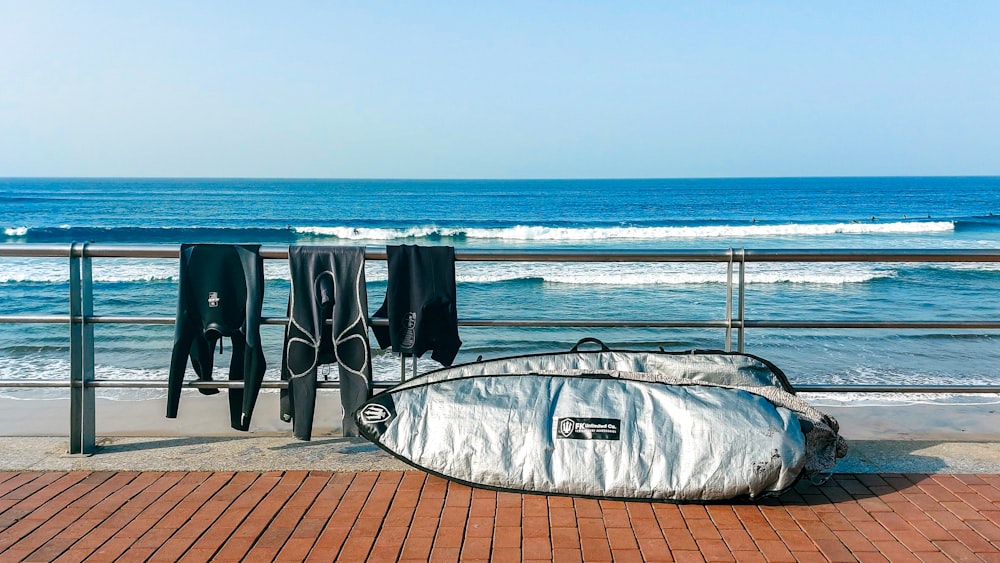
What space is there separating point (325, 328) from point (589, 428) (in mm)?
1423

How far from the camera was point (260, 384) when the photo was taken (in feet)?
14.1

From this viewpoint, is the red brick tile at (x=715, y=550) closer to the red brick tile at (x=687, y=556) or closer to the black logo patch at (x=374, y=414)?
the red brick tile at (x=687, y=556)

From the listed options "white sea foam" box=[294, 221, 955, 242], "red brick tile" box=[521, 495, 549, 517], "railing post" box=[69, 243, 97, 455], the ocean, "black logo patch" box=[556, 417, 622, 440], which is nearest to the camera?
"red brick tile" box=[521, 495, 549, 517]

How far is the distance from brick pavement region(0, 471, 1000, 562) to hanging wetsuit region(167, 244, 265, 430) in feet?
1.77

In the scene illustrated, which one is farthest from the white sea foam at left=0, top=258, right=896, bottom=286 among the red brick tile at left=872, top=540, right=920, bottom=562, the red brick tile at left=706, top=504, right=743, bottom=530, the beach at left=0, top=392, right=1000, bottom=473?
the red brick tile at left=872, top=540, right=920, bottom=562

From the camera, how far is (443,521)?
334 centimetres

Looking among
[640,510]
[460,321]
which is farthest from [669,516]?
[460,321]

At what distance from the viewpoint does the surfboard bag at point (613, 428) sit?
11.6 feet

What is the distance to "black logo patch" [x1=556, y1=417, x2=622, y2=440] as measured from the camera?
3652 mm

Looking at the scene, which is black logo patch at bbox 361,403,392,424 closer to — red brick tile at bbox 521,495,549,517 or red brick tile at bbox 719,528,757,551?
red brick tile at bbox 521,495,549,517

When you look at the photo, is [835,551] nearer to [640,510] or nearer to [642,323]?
[640,510]

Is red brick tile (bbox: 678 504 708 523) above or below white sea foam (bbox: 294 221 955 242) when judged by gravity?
below

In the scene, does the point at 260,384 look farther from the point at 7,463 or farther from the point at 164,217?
the point at 164,217

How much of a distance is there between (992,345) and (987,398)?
3.89 m
